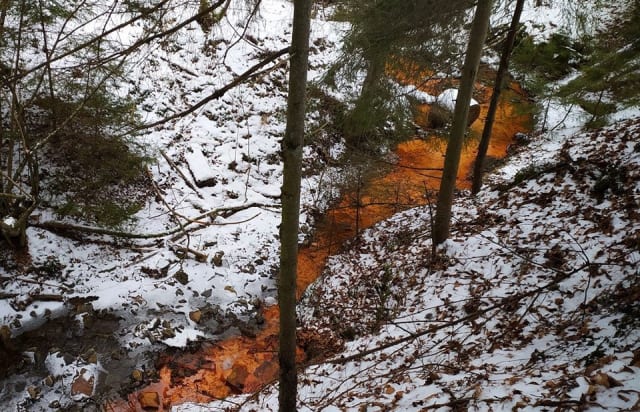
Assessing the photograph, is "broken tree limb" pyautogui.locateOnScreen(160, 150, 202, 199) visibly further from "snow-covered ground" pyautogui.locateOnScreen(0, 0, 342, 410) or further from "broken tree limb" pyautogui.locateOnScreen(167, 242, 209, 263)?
"broken tree limb" pyautogui.locateOnScreen(167, 242, 209, 263)

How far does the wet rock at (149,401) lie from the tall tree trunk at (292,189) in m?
3.09

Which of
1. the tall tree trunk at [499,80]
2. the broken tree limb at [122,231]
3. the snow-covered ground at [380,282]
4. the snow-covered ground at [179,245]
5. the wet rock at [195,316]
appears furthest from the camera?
the broken tree limb at [122,231]

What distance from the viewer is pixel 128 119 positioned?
8414 millimetres

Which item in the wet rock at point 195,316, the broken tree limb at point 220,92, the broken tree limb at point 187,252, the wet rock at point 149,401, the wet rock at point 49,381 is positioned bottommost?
the wet rock at point 149,401

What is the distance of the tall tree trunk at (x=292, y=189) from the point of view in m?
2.47

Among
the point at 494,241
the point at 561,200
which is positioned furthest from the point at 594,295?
the point at 561,200

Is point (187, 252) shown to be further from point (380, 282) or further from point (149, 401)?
point (380, 282)

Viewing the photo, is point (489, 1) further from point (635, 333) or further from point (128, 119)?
point (128, 119)

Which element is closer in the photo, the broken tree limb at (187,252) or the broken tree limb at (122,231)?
the broken tree limb at (122,231)

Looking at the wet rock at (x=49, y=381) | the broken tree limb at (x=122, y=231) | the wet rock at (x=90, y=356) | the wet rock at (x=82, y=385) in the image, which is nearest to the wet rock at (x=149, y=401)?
the wet rock at (x=82, y=385)

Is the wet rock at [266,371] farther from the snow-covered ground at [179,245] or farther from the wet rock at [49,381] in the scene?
the wet rock at [49,381]

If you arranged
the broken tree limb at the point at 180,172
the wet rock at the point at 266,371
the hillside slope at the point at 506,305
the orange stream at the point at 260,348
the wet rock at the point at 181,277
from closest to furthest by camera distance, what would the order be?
the hillside slope at the point at 506,305 → the orange stream at the point at 260,348 → the wet rock at the point at 266,371 → the wet rock at the point at 181,277 → the broken tree limb at the point at 180,172

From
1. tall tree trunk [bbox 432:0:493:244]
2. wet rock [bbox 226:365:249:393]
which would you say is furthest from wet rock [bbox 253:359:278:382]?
tall tree trunk [bbox 432:0:493:244]

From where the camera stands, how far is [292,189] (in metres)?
2.72
